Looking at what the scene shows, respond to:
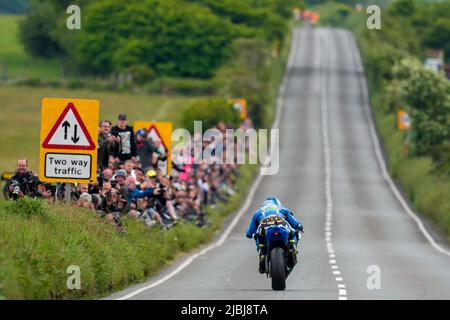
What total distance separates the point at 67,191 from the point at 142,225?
14.8 ft

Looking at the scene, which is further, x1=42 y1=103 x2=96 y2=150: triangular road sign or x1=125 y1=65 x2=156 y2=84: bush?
x1=125 y1=65 x2=156 y2=84: bush

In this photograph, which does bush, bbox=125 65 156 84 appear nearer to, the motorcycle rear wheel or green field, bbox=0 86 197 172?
green field, bbox=0 86 197 172

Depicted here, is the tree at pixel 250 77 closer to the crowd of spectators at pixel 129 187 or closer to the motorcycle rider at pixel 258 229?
the crowd of spectators at pixel 129 187

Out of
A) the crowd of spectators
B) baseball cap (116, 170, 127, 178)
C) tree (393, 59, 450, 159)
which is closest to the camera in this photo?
the crowd of spectators

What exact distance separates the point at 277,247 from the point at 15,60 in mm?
97489

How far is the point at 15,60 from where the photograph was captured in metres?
117

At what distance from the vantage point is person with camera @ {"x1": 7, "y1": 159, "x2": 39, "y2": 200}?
901 inches

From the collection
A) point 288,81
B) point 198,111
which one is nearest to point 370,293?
point 198,111

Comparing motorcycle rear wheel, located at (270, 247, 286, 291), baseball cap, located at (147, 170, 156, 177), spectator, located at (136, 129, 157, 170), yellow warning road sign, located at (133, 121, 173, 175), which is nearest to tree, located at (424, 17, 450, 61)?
yellow warning road sign, located at (133, 121, 173, 175)

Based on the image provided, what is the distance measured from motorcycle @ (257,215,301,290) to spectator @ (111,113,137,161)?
6441 mm

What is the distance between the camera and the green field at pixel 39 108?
185 ft

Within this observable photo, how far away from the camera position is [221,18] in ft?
391

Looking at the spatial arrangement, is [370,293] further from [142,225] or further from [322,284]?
[142,225]

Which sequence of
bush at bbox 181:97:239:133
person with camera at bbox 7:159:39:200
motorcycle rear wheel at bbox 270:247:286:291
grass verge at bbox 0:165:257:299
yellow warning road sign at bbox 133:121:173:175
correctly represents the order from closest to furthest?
grass verge at bbox 0:165:257:299 → motorcycle rear wheel at bbox 270:247:286:291 → person with camera at bbox 7:159:39:200 → yellow warning road sign at bbox 133:121:173:175 → bush at bbox 181:97:239:133
